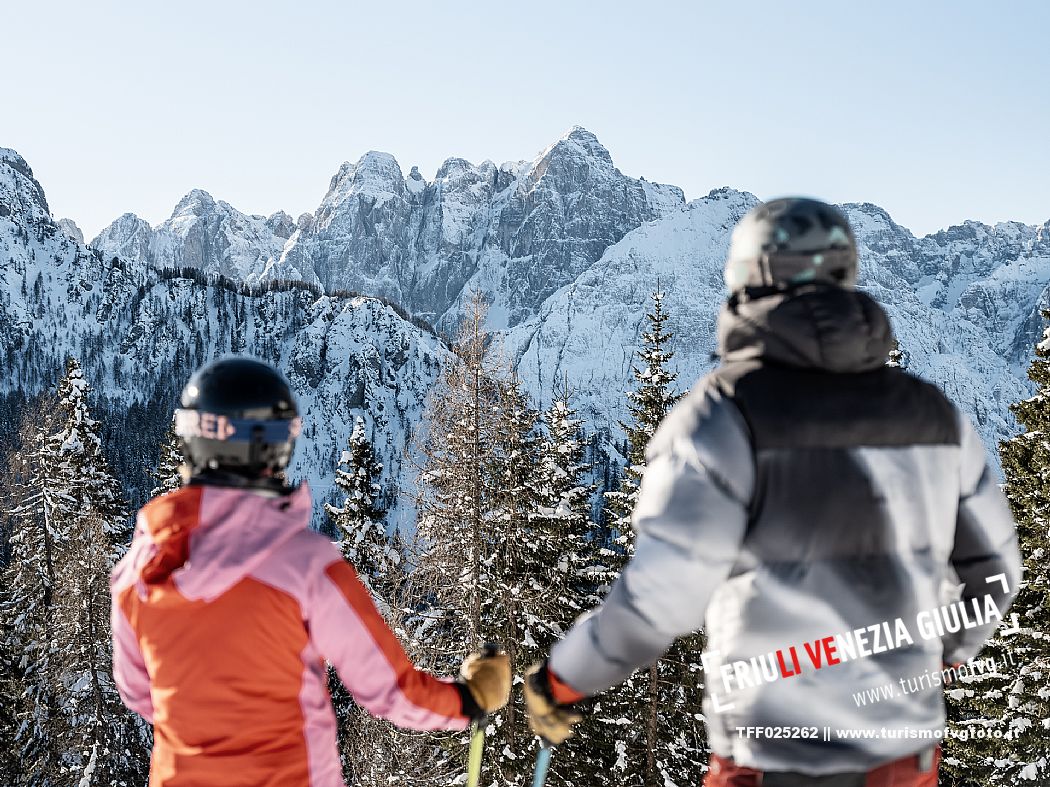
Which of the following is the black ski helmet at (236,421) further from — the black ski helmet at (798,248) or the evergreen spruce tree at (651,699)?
the evergreen spruce tree at (651,699)

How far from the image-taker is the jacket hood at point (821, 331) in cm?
191

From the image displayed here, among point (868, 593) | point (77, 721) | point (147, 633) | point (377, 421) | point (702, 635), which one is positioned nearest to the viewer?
point (868, 593)

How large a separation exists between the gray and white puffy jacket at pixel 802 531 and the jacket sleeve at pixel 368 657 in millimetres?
804

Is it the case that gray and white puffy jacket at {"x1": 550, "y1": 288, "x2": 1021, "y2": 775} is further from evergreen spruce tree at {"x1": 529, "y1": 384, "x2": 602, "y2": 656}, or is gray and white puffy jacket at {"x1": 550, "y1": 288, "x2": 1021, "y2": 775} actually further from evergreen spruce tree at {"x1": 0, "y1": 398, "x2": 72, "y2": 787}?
evergreen spruce tree at {"x1": 0, "y1": 398, "x2": 72, "y2": 787}

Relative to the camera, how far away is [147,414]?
172750mm

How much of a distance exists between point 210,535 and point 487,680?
1185mm

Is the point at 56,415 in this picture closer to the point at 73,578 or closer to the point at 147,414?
the point at 73,578

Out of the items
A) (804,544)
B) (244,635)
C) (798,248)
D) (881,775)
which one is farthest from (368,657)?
(798,248)

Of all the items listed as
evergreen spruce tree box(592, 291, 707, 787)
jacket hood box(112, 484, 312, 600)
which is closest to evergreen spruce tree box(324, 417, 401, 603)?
evergreen spruce tree box(592, 291, 707, 787)

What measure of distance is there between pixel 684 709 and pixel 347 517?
39.7 feet

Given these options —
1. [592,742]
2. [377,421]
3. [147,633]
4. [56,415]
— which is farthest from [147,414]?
[147,633]

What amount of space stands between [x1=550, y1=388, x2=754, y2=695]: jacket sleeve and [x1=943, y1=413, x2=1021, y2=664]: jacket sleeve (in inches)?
30.7

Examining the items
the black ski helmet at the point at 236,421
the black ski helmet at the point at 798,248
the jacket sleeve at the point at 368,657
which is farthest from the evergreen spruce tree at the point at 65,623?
the black ski helmet at the point at 798,248

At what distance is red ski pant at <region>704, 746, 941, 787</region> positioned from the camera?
1.97 m
